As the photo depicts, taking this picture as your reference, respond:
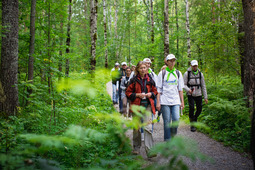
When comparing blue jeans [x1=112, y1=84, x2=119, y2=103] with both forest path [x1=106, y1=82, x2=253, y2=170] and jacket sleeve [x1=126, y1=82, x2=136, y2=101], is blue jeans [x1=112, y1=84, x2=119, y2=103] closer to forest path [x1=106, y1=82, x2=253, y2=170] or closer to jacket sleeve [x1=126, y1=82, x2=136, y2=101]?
forest path [x1=106, y1=82, x2=253, y2=170]

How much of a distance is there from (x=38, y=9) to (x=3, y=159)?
7579mm

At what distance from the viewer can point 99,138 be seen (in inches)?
64.2

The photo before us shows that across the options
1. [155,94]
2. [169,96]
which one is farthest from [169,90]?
[155,94]

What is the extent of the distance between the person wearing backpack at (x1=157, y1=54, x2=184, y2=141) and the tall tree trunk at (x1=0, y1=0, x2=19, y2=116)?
4352 millimetres

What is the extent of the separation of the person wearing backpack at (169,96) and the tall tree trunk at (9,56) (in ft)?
14.3

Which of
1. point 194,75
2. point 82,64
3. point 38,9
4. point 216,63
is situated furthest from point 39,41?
point 216,63

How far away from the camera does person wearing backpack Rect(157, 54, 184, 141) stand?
480 centimetres

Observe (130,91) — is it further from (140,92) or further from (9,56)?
(9,56)

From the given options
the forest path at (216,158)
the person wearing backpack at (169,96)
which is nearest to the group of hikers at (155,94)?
the person wearing backpack at (169,96)

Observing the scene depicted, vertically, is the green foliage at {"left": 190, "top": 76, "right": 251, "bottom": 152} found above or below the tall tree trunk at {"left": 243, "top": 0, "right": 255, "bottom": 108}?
below

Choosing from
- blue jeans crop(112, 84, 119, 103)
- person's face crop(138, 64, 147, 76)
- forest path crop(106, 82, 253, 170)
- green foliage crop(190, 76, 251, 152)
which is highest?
person's face crop(138, 64, 147, 76)

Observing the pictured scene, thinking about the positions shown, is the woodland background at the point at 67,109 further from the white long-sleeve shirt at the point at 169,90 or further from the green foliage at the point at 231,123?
the white long-sleeve shirt at the point at 169,90

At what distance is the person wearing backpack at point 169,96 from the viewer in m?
4.80

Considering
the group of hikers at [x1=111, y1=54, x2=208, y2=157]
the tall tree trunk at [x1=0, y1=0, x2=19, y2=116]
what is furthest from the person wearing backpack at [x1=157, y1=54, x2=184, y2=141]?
the tall tree trunk at [x1=0, y1=0, x2=19, y2=116]
